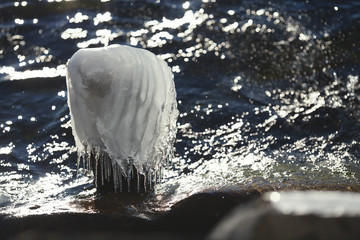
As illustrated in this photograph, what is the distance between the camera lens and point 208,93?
25.3 ft

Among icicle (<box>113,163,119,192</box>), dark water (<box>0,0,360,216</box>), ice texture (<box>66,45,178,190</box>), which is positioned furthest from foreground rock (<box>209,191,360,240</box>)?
icicle (<box>113,163,119,192</box>)

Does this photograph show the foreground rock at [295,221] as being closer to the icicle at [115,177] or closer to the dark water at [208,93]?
the dark water at [208,93]

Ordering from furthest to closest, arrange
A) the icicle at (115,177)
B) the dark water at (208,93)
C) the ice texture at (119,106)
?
the dark water at (208,93) < the icicle at (115,177) < the ice texture at (119,106)

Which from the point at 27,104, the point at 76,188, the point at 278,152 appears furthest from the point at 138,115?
the point at 27,104

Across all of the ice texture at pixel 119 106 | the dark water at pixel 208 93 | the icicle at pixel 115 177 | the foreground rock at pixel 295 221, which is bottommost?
the dark water at pixel 208 93

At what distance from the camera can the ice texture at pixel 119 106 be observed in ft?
13.3

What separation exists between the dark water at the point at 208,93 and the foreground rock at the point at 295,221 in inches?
108

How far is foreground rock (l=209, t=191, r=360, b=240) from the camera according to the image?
1.49 m

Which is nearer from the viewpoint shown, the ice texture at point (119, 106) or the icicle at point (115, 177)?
the ice texture at point (119, 106)

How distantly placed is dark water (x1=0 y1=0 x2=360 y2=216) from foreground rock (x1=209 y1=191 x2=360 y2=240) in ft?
9.02

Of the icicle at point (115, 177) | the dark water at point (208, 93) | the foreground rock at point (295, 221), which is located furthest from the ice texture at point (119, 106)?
the foreground rock at point (295, 221)

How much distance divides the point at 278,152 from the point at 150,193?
2052 mm

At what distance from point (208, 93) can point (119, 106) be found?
3658mm

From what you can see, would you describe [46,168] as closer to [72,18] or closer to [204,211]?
[204,211]
